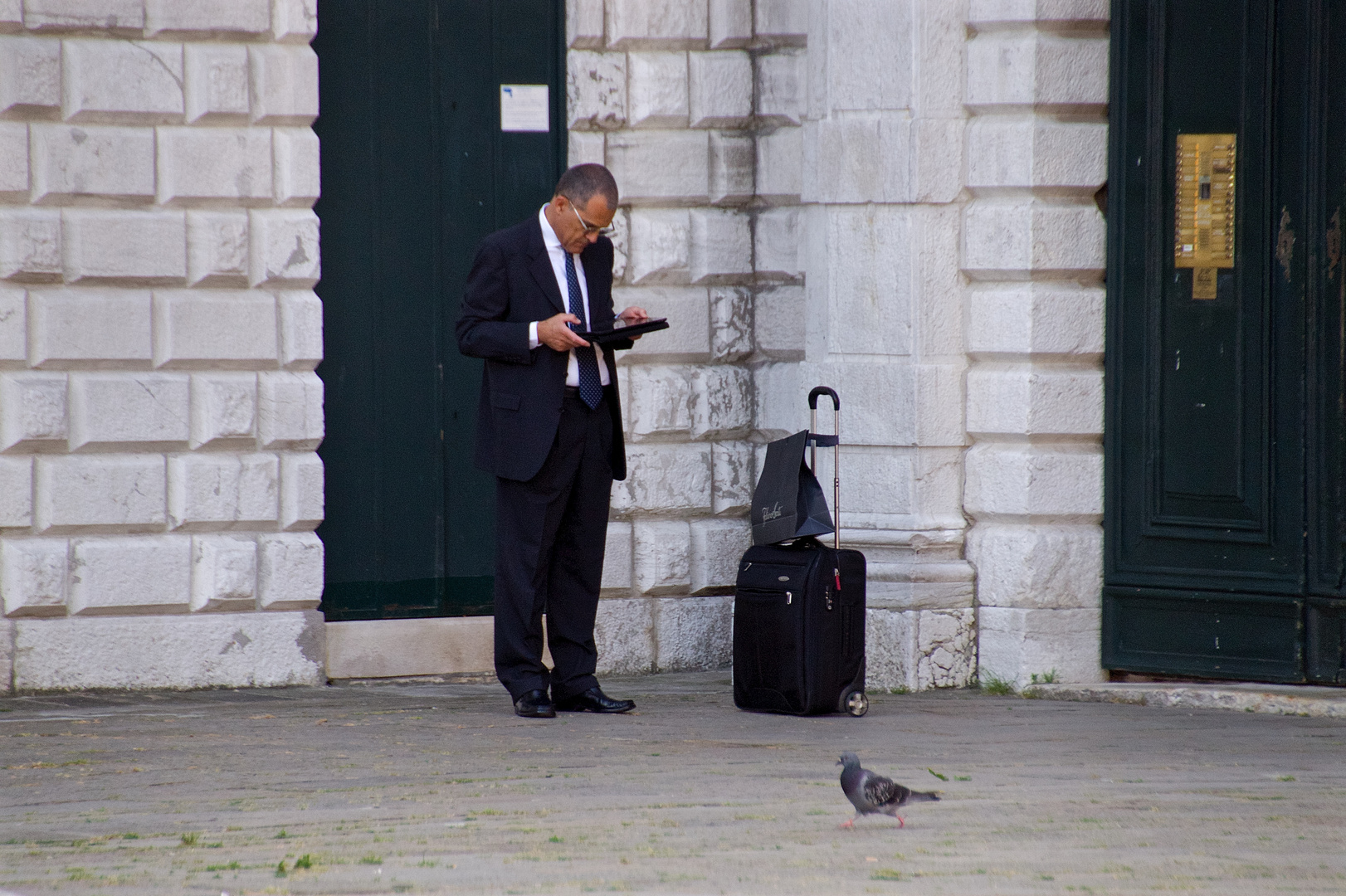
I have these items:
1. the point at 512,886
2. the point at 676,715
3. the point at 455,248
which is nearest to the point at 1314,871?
the point at 512,886

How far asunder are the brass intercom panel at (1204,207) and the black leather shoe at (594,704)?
2.95 metres

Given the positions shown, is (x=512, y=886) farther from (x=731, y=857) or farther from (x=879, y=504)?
(x=879, y=504)

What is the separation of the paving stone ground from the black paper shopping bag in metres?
0.75

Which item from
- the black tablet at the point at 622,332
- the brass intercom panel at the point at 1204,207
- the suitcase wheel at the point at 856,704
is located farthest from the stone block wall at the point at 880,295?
the black tablet at the point at 622,332

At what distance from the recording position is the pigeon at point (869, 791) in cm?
446

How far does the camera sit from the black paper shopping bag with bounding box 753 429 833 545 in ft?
20.8

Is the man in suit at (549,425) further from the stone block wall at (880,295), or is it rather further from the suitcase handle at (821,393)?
the stone block wall at (880,295)

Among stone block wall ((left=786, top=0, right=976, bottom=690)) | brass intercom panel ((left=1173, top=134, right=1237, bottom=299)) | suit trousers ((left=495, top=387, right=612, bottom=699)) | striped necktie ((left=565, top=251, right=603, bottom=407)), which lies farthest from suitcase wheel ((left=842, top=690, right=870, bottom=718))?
brass intercom panel ((left=1173, top=134, right=1237, bottom=299))

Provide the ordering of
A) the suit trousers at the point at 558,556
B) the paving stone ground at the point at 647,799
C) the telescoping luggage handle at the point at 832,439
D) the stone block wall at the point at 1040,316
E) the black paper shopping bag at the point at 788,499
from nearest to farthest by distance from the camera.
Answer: the paving stone ground at the point at 647,799 < the suit trousers at the point at 558,556 < the black paper shopping bag at the point at 788,499 < the telescoping luggage handle at the point at 832,439 < the stone block wall at the point at 1040,316

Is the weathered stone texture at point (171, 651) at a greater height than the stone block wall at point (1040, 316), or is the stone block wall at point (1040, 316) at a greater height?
the stone block wall at point (1040, 316)

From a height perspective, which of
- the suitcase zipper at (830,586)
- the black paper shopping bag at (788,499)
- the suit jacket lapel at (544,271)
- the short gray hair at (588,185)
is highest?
the short gray hair at (588,185)

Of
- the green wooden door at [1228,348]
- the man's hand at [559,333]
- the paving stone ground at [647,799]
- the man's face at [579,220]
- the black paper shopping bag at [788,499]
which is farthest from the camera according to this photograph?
the green wooden door at [1228,348]

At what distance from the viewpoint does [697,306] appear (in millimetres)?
7500

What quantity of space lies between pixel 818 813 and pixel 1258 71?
381cm
